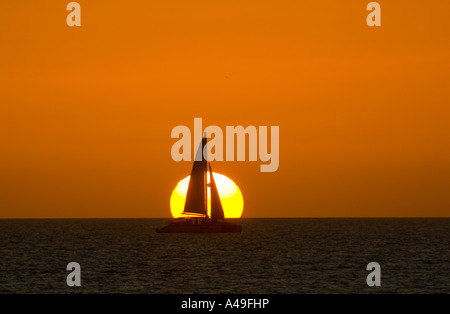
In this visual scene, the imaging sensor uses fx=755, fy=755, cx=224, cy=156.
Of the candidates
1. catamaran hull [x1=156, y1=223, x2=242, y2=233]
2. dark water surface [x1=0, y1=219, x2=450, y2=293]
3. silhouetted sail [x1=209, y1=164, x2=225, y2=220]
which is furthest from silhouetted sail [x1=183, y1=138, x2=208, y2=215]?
dark water surface [x1=0, y1=219, x2=450, y2=293]

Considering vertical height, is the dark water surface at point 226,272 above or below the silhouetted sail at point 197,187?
below

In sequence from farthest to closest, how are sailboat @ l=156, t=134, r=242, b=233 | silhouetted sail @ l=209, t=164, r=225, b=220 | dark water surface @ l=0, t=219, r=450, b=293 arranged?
silhouetted sail @ l=209, t=164, r=225, b=220, sailboat @ l=156, t=134, r=242, b=233, dark water surface @ l=0, t=219, r=450, b=293

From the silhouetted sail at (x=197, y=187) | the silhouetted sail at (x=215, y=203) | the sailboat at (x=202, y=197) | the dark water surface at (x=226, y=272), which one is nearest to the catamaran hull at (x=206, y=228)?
the sailboat at (x=202, y=197)

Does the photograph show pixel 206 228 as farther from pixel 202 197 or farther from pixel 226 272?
pixel 226 272

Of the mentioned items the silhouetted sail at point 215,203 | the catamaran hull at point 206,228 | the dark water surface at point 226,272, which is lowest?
the dark water surface at point 226,272

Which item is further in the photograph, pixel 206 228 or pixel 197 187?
pixel 206 228

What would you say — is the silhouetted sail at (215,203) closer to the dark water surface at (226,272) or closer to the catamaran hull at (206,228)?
the catamaran hull at (206,228)

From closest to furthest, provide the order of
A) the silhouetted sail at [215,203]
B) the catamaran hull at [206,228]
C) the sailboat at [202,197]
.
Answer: the sailboat at [202,197] → the silhouetted sail at [215,203] → the catamaran hull at [206,228]

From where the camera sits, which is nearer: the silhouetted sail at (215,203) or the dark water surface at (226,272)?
the dark water surface at (226,272)

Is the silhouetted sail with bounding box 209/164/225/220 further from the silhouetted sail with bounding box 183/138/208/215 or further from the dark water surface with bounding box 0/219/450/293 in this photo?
the dark water surface with bounding box 0/219/450/293

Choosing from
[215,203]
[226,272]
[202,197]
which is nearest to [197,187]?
[202,197]

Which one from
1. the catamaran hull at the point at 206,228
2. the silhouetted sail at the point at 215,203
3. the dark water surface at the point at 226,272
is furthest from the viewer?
the catamaran hull at the point at 206,228
